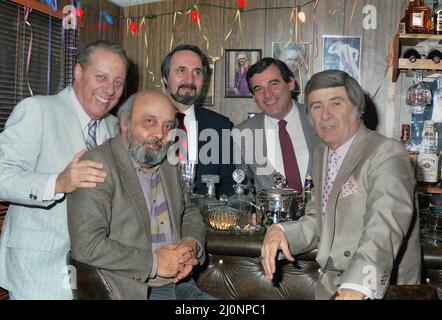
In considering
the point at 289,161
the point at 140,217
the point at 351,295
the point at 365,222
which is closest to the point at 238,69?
the point at 289,161

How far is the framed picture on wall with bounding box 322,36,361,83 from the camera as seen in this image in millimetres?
3902

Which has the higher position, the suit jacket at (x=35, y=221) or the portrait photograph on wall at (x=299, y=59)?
the portrait photograph on wall at (x=299, y=59)

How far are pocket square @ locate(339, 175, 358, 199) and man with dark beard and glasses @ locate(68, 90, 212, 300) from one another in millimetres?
661

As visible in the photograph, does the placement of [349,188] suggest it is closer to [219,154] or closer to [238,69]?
[219,154]

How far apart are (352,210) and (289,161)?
4.34ft

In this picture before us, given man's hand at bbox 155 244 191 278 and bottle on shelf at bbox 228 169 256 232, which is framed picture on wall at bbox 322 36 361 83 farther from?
man's hand at bbox 155 244 191 278

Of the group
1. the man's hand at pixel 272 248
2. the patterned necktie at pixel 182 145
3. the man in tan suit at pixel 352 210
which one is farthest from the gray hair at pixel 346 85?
the patterned necktie at pixel 182 145

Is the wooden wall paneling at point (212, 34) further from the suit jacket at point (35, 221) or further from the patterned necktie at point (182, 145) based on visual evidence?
the suit jacket at point (35, 221)

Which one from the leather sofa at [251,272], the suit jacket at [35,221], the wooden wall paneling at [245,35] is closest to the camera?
the suit jacket at [35,221]

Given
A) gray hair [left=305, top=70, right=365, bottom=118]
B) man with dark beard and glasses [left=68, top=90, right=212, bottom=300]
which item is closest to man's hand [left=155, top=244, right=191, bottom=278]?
man with dark beard and glasses [left=68, top=90, right=212, bottom=300]

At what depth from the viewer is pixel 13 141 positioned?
2012 millimetres

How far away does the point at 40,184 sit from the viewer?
193 cm

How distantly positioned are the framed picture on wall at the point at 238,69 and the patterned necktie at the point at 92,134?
188 centimetres

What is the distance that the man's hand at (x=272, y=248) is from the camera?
1730 millimetres
